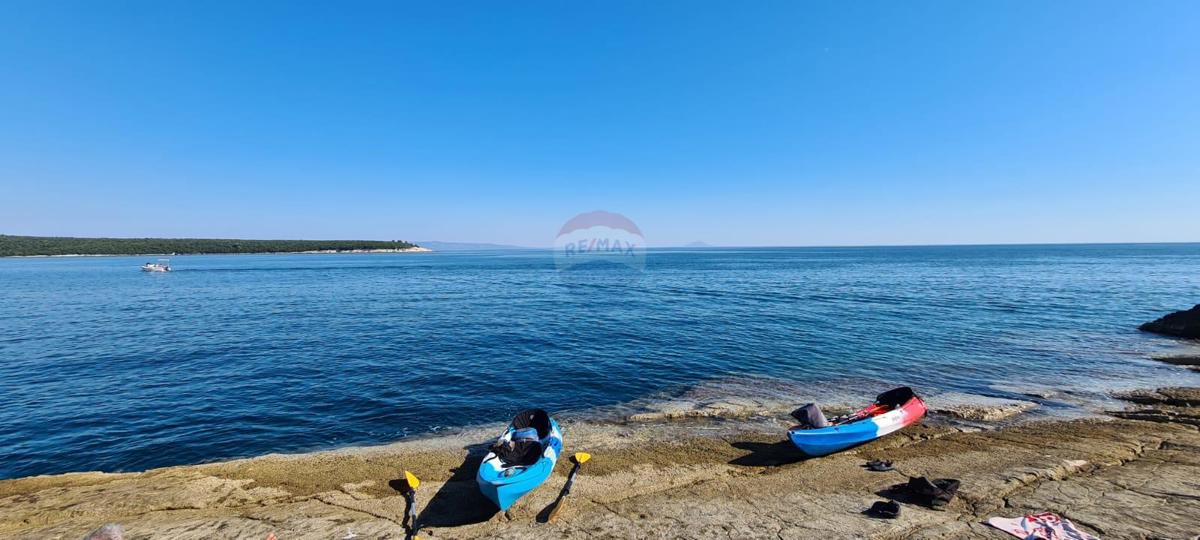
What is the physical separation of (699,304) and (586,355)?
24.0 meters

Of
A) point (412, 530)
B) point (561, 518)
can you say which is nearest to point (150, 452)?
point (412, 530)

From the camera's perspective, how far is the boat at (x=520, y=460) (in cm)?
1038

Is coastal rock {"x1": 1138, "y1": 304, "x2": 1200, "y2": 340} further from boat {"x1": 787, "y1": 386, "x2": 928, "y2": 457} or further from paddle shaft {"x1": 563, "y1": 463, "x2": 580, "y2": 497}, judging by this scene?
paddle shaft {"x1": 563, "y1": 463, "x2": 580, "y2": 497}

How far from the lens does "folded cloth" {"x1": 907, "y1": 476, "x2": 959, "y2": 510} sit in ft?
32.7

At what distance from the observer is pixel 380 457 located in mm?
13562

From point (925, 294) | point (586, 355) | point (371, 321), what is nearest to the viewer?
point (586, 355)

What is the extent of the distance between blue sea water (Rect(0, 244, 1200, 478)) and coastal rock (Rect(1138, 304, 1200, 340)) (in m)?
2.14

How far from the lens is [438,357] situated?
25438 mm

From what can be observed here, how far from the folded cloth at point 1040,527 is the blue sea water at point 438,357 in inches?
465

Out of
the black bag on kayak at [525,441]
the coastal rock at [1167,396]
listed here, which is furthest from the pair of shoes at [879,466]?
the coastal rock at [1167,396]

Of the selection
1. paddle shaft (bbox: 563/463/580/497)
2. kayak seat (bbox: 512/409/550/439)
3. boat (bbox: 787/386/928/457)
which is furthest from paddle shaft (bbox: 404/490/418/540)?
boat (bbox: 787/386/928/457)

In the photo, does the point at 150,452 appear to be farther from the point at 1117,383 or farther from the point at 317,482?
the point at 1117,383

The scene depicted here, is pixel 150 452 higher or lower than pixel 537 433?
lower

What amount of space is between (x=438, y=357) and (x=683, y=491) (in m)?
18.0
